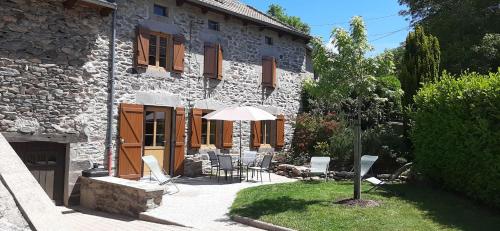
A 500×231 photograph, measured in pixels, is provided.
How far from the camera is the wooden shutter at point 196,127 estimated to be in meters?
12.7

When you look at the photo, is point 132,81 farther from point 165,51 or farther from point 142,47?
point 165,51

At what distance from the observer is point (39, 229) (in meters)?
4.14

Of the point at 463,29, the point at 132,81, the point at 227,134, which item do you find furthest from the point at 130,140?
the point at 463,29

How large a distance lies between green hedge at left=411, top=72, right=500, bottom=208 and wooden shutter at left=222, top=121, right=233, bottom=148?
228 inches

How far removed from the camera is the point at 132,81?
1126 cm

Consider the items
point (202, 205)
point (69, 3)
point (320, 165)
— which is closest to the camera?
Result: point (202, 205)

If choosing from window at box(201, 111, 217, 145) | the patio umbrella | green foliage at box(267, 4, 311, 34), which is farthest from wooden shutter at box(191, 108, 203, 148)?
green foliage at box(267, 4, 311, 34)

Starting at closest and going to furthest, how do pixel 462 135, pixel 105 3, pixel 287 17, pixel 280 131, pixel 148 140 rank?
pixel 462 135
pixel 105 3
pixel 148 140
pixel 280 131
pixel 287 17

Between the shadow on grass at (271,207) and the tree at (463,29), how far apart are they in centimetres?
1128

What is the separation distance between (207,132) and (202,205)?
5316 millimetres

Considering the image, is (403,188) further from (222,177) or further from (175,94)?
(175,94)

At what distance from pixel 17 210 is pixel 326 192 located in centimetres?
591

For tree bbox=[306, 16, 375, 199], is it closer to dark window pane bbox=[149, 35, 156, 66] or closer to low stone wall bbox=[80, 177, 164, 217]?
low stone wall bbox=[80, 177, 164, 217]

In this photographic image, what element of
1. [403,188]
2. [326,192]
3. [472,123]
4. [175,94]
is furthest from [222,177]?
[472,123]
